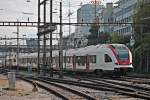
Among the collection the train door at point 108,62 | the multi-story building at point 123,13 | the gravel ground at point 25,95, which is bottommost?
the gravel ground at point 25,95

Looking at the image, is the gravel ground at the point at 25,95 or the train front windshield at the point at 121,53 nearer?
the gravel ground at the point at 25,95

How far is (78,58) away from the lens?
54375 millimetres

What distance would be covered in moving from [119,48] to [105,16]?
103976mm

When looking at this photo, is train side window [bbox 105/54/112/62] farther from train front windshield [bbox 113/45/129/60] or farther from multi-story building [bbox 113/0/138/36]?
multi-story building [bbox 113/0/138/36]

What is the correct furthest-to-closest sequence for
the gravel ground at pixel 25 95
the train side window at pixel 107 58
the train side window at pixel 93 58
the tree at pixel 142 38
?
1. the tree at pixel 142 38
2. the train side window at pixel 93 58
3. the train side window at pixel 107 58
4. the gravel ground at pixel 25 95

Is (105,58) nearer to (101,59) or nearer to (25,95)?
(101,59)

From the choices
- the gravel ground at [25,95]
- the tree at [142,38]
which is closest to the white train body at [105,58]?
the gravel ground at [25,95]

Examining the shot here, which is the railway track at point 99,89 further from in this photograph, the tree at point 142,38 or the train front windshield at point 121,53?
the tree at point 142,38

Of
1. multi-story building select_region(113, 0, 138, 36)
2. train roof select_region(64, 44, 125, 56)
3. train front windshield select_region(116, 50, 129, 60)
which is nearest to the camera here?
train front windshield select_region(116, 50, 129, 60)

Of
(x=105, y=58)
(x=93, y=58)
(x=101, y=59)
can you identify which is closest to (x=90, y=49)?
(x=93, y=58)

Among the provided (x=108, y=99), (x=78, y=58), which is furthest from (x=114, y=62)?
(x=108, y=99)

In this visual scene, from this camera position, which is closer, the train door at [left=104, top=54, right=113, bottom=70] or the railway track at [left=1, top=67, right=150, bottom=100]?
the railway track at [left=1, top=67, right=150, bottom=100]

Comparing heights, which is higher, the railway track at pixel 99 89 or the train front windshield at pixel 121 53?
the train front windshield at pixel 121 53

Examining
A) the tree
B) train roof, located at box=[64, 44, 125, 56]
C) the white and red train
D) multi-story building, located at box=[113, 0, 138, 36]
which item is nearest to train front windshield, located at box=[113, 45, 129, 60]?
the white and red train
